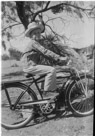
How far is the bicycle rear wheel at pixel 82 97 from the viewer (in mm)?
3361

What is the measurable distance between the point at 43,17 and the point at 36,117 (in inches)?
53.1

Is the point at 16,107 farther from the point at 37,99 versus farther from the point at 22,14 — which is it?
the point at 22,14

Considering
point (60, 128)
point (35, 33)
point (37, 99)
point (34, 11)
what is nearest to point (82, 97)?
point (60, 128)

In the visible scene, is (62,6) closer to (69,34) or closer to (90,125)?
(69,34)

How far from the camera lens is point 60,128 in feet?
10.7

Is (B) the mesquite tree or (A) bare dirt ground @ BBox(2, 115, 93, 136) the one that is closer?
(B) the mesquite tree

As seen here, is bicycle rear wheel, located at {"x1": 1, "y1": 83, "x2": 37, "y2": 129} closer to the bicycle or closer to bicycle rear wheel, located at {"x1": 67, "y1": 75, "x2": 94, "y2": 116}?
the bicycle

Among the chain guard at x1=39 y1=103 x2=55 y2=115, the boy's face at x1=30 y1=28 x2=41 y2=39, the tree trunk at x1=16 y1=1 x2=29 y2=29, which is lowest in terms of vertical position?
the chain guard at x1=39 y1=103 x2=55 y2=115

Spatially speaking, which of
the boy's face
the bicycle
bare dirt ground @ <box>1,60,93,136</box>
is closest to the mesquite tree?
the boy's face

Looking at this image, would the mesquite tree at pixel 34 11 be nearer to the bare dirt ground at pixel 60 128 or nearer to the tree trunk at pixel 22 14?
the tree trunk at pixel 22 14

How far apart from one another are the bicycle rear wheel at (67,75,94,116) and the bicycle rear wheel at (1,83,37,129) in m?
0.57

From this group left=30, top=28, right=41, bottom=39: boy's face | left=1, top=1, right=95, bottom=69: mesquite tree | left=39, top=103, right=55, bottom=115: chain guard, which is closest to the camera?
left=1, top=1, right=95, bottom=69: mesquite tree

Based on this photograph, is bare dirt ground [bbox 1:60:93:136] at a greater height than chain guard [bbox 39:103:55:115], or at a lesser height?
lesser

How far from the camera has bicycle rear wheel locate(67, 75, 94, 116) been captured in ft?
11.0
